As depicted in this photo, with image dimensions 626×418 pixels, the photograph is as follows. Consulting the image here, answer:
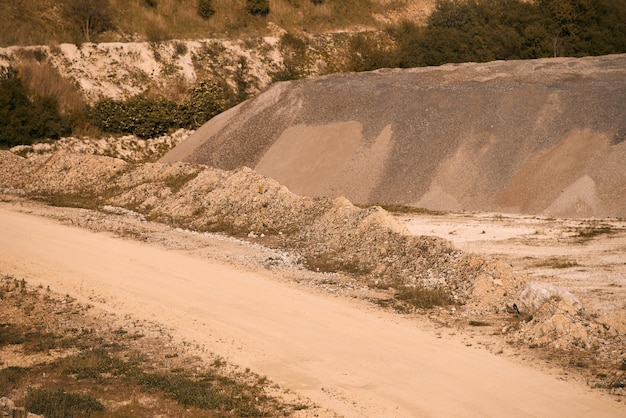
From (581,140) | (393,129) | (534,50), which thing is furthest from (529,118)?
(534,50)

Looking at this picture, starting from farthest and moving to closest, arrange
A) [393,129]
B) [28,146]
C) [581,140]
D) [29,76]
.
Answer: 1. [29,76]
2. [28,146]
3. [393,129]
4. [581,140]

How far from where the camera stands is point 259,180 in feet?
105

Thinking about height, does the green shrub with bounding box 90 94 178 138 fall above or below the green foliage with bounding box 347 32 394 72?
below

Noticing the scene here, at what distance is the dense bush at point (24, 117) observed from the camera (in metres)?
45.5

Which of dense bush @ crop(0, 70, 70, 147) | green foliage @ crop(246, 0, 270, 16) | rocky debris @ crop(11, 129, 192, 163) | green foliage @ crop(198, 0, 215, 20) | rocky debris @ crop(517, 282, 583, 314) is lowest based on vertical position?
rocky debris @ crop(11, 129, 192, 163)

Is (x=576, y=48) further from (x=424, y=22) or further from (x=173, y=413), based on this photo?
(x=173, y=413)

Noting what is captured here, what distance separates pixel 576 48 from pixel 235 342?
47.4 metres

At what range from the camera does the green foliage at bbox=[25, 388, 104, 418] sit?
1412cm

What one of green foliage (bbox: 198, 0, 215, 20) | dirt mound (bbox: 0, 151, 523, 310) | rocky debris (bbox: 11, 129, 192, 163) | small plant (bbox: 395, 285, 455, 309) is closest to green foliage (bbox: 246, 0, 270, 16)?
green foliage (bbox: 198, 0, 215, 20)

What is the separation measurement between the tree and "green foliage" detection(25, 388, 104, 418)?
45993 millimetres

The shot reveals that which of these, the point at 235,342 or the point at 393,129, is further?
the point at 393,129

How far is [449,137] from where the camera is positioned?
128 feet

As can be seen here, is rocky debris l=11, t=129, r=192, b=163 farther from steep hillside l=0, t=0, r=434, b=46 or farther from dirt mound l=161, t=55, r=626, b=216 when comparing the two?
steep hillside l=0, t=0, r=434, b=46

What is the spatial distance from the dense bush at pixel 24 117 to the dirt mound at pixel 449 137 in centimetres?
673
